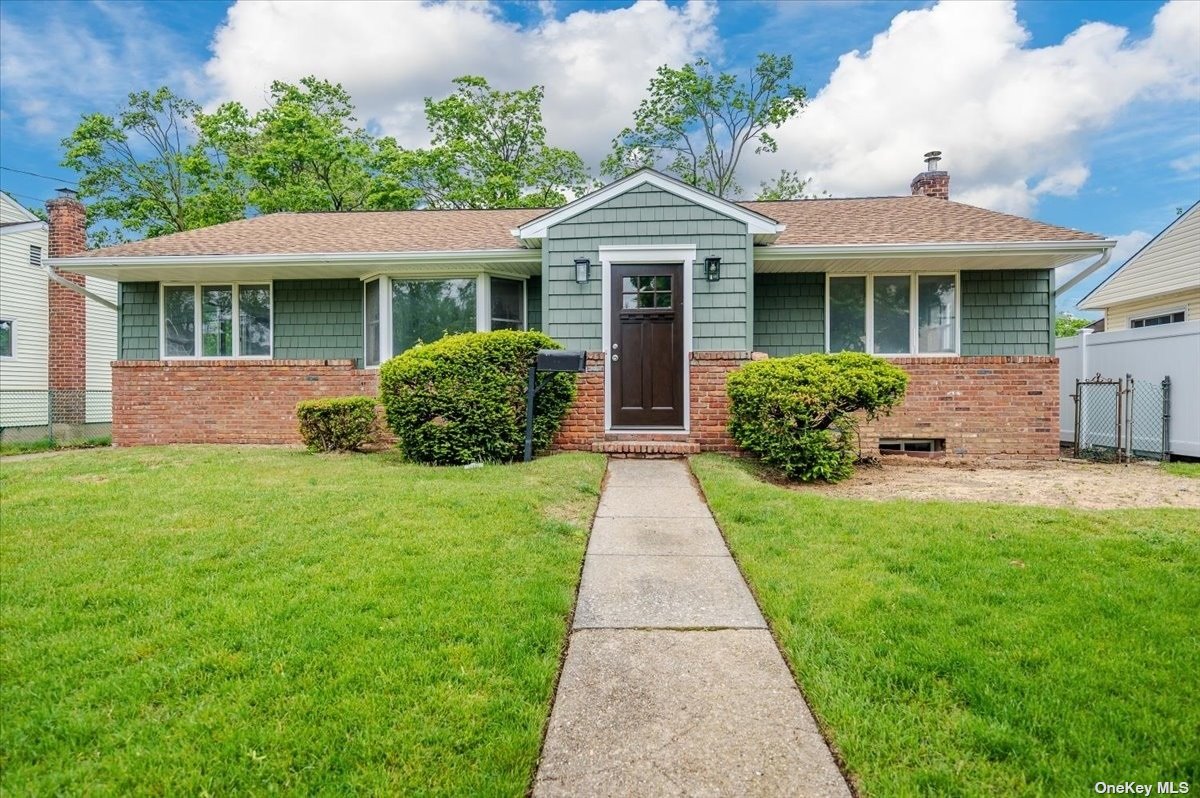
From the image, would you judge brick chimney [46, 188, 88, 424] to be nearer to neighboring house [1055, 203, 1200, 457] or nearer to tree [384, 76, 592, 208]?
tree [384, 76, 592, 208]

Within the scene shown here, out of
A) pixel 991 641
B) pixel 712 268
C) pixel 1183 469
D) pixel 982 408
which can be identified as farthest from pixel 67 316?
pixel 1183 469

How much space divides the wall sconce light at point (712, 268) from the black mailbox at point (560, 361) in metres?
2.28

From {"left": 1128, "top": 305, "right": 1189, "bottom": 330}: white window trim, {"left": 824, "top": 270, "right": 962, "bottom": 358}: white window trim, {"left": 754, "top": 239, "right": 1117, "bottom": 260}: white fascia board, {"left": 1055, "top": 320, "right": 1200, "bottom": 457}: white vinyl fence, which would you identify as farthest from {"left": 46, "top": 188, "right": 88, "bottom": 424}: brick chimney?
{"left": 1128, "top": 305, "right": 1189, "bottom": 330}: white window trim

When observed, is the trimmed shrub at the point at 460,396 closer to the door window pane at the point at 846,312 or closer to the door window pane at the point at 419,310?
the door window pane at the point at 419,310

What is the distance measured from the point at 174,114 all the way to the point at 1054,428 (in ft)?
84.8

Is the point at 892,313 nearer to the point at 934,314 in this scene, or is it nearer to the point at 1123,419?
the point at 934,314

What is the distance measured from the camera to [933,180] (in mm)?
11836

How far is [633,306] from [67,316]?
50.2ft

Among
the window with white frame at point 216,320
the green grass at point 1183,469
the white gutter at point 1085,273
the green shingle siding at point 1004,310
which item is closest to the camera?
the green grass at point 1183,469

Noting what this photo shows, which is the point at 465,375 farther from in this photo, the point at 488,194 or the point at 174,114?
the point at 174,114

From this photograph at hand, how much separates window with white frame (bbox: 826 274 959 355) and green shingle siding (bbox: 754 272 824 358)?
18 centimetres

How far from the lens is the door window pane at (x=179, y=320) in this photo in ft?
32.9

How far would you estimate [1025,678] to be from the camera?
2.22 metres

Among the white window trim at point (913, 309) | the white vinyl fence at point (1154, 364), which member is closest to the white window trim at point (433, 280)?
the white window trim at point (913, 309)
